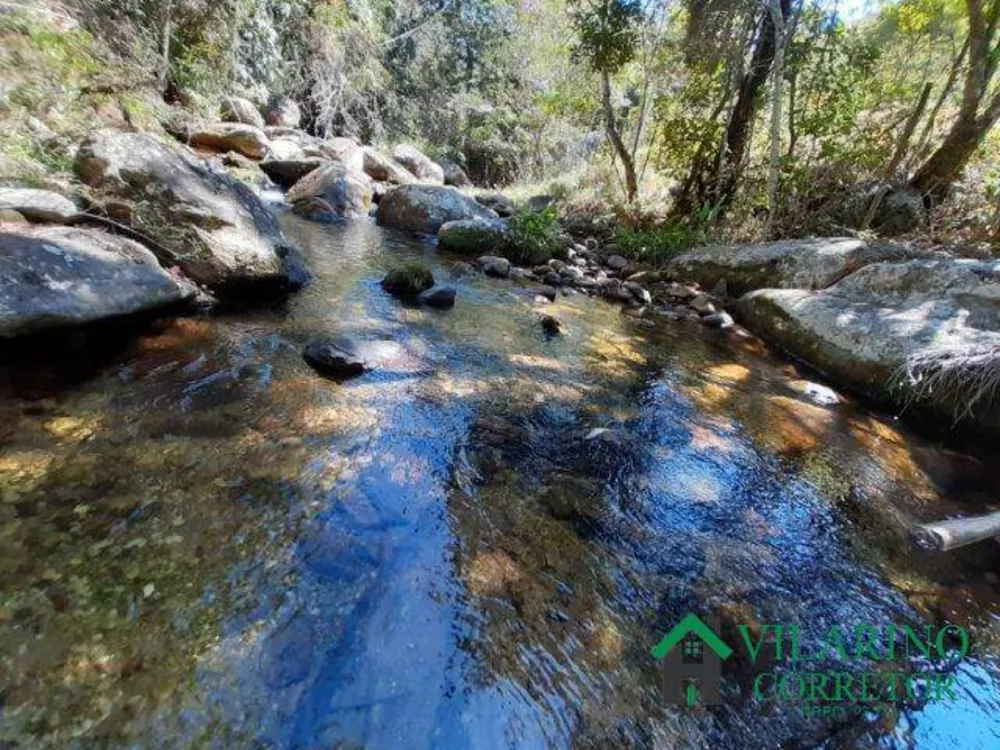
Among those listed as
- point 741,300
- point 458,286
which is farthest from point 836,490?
point 458,286

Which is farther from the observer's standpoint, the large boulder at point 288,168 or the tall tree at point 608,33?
the large boulder at point 288,168

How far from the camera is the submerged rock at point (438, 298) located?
18.0 ft

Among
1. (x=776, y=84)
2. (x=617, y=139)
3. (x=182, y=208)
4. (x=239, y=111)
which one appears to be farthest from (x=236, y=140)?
(x=776, y=84)

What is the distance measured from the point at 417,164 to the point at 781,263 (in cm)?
1081

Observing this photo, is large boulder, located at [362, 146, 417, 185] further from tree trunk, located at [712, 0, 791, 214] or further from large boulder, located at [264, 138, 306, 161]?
tree trunk, located at [712, 0, 791, 214]

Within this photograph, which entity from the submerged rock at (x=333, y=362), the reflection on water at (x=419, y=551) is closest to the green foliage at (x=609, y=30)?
the reflection on water at (x=419, y=551)

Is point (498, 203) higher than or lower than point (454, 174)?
lower

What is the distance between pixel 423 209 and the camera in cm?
924

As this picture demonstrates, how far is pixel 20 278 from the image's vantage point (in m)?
2.84

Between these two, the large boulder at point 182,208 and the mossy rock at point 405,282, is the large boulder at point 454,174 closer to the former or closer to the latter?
the mossy rock at point 405,282

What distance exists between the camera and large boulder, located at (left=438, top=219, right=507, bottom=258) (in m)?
8.32

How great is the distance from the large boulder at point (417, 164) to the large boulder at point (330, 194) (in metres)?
4.86

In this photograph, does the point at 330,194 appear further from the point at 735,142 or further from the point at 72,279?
the point at 735,142

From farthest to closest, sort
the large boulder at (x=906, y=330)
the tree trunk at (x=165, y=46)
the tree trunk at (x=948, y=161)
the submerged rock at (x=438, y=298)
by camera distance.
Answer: the tree trunk at (x=165, y=46)
the tree trunk at (x=948, y=161)
the submerged rock at (x=438, y=298)
the large boulder at (x=906, y=330)
